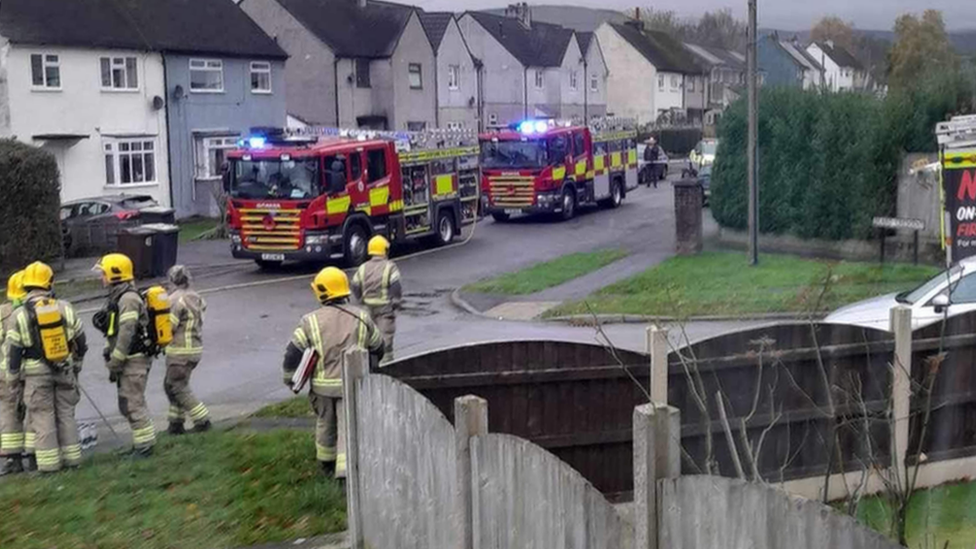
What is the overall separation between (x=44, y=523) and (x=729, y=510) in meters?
5.54

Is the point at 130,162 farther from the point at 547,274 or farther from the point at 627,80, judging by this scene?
the point at 627,80

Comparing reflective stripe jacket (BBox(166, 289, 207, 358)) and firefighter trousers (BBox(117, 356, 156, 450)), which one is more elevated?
reflective stripe jacket (BBox(166, 289, 207, 358))

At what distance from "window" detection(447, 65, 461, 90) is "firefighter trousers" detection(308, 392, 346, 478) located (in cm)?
4287

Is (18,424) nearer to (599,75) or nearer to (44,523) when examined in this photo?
(44,523)

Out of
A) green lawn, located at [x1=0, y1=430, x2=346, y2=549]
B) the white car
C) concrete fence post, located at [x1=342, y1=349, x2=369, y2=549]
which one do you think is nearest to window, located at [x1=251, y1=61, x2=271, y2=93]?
the white car

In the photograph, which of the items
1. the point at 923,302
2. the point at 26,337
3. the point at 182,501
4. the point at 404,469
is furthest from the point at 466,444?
the point at 923,302

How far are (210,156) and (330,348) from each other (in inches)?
1142

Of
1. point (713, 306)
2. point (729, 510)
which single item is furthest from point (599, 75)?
point (729, 510)

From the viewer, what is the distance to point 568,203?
108ft

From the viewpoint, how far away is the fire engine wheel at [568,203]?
32819mm

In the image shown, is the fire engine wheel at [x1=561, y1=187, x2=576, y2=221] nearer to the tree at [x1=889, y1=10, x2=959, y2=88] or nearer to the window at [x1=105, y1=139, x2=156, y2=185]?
the window at [x1=105, y1=139, x2=156, y2=185]

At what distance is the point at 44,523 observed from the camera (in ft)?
26.0

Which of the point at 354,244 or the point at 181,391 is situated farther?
the point at 354,244

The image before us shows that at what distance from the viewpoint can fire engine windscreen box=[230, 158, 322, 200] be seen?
76.1ft
